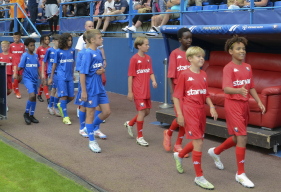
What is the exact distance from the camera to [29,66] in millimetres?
8328

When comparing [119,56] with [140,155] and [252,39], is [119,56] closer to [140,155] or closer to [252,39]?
[252,39]

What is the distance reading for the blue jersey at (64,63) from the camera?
27.0 ft

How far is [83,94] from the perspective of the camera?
5.94m

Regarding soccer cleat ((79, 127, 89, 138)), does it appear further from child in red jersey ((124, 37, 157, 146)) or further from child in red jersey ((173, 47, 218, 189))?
child in red jersey ((173, 47, 218, 189))

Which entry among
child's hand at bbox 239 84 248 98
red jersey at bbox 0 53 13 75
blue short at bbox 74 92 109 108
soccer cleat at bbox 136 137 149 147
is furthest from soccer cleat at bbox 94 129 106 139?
red jersey at bbox 0 53 13 75

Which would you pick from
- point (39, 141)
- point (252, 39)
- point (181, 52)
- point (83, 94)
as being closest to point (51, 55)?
point (39, 141)

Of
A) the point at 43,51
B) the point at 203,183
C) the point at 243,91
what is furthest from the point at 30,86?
the point at 243,91

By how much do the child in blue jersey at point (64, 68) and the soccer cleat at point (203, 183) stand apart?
4.26 m

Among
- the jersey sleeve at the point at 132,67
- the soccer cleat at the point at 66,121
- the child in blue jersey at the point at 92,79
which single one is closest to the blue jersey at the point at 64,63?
the soccer cleat at the point at 66,121

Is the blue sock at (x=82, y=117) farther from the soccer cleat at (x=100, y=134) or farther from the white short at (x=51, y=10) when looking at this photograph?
the white short at (x=51, y=10)

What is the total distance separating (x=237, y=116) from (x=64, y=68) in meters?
4.70

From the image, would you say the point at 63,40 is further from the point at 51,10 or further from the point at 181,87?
the point at 51,10

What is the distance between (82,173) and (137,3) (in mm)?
9651

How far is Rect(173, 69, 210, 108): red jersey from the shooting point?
4719 millimetres
